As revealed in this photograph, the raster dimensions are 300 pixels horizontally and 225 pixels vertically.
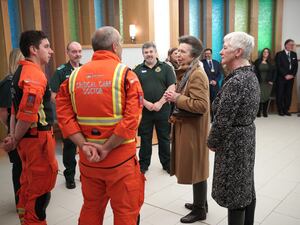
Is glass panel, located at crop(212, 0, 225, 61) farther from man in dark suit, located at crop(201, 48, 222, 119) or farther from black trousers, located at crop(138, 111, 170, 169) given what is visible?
black trousers, located at crop(138, 111, 170, 169)

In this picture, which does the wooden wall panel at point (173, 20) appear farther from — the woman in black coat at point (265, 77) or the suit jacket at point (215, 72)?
the woman in black coat at point (265, 77)

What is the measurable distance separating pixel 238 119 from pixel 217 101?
19cm

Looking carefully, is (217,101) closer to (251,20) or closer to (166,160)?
(166,160)

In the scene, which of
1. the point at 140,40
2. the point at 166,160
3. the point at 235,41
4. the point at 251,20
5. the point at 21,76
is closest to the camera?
the point at 235,41

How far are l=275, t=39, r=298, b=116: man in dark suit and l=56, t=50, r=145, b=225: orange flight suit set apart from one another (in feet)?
20.3

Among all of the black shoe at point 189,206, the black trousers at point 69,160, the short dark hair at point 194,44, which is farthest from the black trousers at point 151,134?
the short dark hair at point 194,44

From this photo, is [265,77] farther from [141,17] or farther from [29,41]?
[29,41]

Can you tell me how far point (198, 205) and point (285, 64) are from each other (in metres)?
5.48

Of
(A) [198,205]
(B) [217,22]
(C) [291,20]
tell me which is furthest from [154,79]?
(C) [291,20]

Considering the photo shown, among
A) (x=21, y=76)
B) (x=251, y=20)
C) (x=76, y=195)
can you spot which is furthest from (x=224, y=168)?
(x=251, y=20)

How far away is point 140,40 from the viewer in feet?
18.1

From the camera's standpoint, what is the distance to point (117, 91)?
1757mm

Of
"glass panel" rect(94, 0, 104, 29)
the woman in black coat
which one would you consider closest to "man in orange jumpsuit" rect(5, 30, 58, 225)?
"glass panel" rect(94, 0, 104, 29)

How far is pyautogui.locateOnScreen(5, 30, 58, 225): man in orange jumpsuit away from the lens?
2.14 meters
